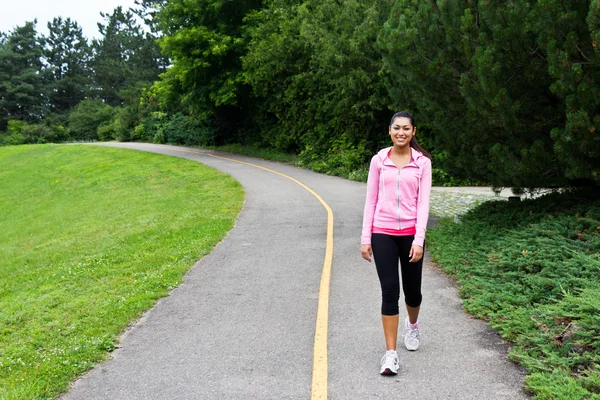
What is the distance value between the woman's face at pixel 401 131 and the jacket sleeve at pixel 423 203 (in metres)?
0.25

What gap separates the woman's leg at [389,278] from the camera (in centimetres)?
457

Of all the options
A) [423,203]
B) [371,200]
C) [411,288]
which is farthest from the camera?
[411,288]

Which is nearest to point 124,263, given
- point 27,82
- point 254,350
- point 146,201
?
point 254,350

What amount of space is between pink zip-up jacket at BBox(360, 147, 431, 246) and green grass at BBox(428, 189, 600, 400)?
1.48 metres

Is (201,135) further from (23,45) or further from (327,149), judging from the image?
(23,45)

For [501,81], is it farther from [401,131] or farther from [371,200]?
[371,200]

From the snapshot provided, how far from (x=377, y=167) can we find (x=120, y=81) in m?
89.2

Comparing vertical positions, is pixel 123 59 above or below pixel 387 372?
above

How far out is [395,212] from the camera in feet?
15.1

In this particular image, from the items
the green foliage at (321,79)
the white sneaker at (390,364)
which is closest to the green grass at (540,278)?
the white sneaker at (390,364)

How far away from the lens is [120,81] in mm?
87125

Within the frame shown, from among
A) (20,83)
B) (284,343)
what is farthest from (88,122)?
(284,343)

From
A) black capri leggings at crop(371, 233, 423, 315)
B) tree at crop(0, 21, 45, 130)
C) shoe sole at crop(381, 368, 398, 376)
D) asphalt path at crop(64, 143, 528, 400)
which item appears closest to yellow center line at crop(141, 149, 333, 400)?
asphalt path at crop(64, 143, 528, 400)

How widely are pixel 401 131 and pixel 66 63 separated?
97.3m
